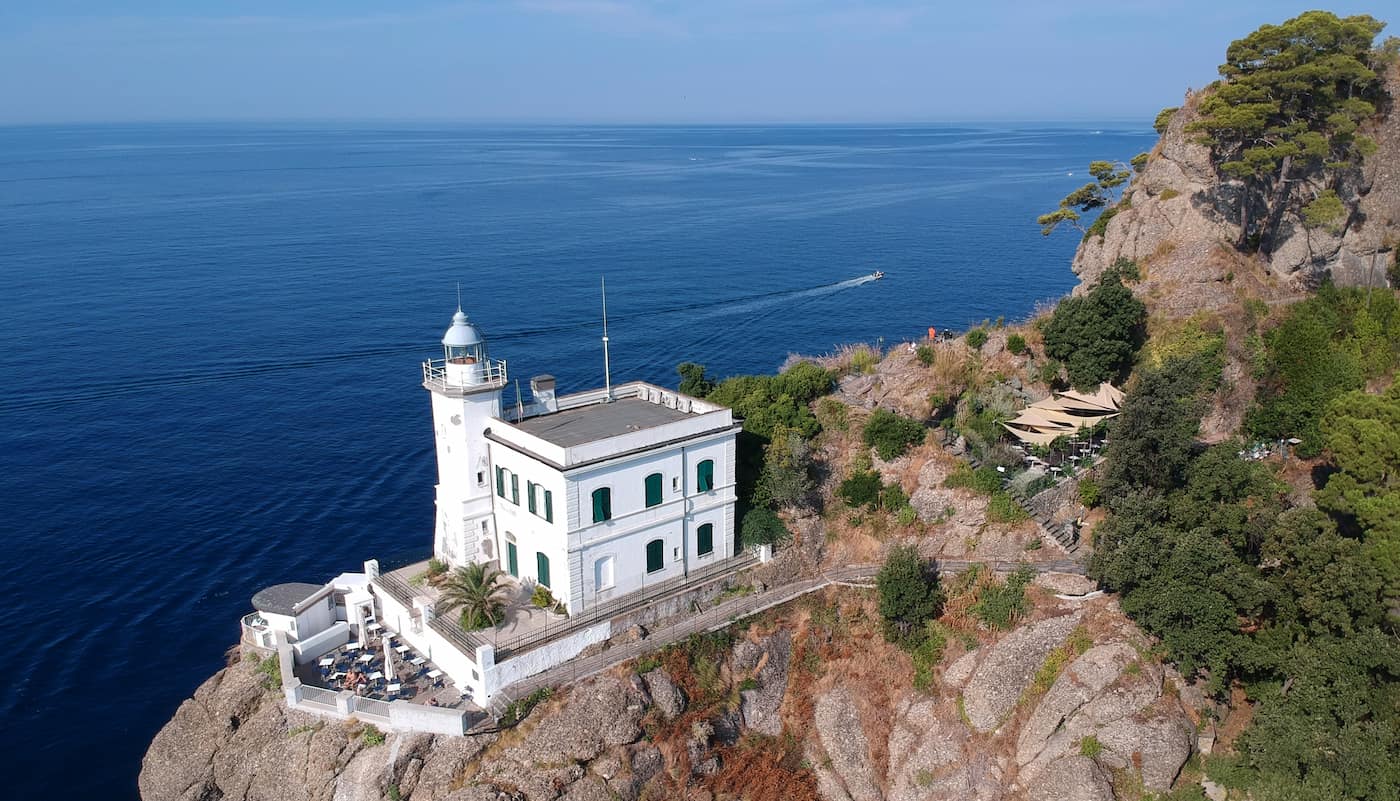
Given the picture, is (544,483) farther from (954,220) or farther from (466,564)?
(954,220)

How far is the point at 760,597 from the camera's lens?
138 feet

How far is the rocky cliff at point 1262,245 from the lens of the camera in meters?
53.4

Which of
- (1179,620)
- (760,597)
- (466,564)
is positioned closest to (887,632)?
(760,597)

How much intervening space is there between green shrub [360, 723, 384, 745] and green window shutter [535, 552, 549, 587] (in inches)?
343

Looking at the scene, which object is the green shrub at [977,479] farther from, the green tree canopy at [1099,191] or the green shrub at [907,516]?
the green tree canopy at [1099,191]

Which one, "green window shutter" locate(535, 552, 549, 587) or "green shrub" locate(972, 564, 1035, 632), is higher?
"green window shutter" locate(535, 552, 549, 587)

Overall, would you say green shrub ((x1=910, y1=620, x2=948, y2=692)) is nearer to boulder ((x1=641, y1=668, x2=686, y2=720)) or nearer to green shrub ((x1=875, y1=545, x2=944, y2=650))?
green shrub ((x1=875, y1=545, x2=944, y2=650))

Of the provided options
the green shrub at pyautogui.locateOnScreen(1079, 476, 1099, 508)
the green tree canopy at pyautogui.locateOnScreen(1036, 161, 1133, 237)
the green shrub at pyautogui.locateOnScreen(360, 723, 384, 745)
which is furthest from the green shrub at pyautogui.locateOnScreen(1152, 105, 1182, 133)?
the green shrub at pyautogui.locateOnScreen(360, 723, 384, 745)

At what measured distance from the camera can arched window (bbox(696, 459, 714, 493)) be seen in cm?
4175

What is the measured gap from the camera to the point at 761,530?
4384 cm

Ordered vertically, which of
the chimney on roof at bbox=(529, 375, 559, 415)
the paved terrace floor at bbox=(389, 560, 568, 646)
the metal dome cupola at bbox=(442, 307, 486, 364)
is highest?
the metal dome cupola at bbox=(442, 307, 486, 364)

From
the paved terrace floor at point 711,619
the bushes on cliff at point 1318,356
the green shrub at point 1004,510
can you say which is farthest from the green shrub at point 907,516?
the bushes on cliff at point 1318,356

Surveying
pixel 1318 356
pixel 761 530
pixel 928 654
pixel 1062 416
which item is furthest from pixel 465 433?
pixel 1318 356

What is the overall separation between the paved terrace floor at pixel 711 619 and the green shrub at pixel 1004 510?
2227 mm
